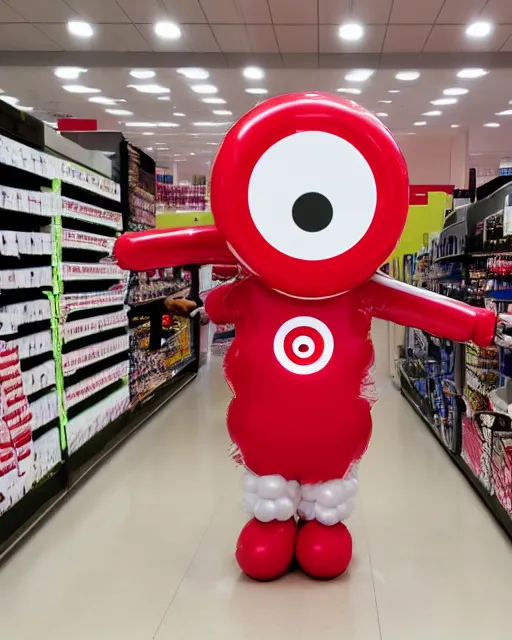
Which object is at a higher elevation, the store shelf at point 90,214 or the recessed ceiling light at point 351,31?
the recessed ceiling light at point 351,31

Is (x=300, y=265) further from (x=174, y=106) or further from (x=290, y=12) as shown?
(x=174, y=106)

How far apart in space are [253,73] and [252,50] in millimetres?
774

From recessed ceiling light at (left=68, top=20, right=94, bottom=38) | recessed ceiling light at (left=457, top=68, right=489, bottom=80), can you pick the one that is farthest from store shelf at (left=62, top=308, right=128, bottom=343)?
recessed ceiling light at (left=457, top=68, right=489, bottom=80)

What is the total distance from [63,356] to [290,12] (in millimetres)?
5031

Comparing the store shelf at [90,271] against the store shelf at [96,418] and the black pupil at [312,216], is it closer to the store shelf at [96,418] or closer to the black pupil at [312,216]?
the store shelf at [96,418]

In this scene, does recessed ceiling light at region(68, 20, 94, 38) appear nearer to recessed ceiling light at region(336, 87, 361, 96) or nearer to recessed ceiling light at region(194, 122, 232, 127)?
recessed ceiling light at region(336, 87, 361, 96)

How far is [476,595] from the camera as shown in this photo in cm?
204

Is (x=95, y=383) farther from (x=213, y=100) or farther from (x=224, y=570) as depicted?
(x=213, y=100)

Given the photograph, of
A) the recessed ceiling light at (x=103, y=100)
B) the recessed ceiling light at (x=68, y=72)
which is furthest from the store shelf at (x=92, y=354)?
the recessed ceiling light at (x=103, y=100)

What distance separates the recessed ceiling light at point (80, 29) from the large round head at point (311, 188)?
19.6 ft

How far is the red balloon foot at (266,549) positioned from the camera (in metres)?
2.05

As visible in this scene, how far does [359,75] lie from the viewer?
27.7ft

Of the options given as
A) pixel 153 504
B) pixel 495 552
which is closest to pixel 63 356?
pixel 153 504

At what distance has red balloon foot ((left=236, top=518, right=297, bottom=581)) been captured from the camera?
2049mm
